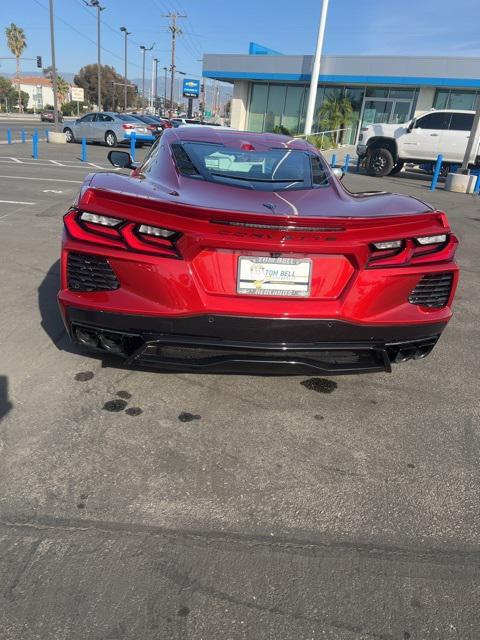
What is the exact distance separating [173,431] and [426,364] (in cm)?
208

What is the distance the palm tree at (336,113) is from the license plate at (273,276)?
30.0 m

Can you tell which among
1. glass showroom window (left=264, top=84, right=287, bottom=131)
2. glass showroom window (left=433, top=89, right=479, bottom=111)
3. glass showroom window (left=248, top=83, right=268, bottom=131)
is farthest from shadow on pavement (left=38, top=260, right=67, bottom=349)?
glass showroom window (left=248, top=83, right=268, bottom=131)

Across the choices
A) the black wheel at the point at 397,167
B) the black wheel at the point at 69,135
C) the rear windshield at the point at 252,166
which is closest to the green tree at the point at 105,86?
the black wheel at the point at 69,135

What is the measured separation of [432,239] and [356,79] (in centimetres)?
3091

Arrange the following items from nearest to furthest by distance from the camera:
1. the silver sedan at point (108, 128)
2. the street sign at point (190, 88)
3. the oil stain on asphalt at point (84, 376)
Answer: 1. the oil stain on asphalt at point (84, 376)
2. the silver sedan at point (108, 128)
3. the street sign at point (190, 88)

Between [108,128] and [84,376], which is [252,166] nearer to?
[84,376]

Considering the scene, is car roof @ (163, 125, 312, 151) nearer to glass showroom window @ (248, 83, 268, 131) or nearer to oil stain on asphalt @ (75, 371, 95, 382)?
oil stain on asphalt @ (75, 371, 95, 382)

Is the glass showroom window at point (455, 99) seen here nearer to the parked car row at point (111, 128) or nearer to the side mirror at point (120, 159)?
the parked car row at point (111, 128)

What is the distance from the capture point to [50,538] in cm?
195

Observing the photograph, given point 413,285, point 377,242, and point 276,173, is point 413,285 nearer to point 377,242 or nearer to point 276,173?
point 377,242

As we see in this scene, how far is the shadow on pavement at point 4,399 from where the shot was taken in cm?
276

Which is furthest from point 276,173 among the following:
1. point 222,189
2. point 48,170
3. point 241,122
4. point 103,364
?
point 241,122

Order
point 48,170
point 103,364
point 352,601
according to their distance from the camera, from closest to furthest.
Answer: point 352,601 → point 103,364 → point 48,170

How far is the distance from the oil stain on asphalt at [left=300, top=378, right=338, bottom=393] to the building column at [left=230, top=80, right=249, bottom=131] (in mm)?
35704
